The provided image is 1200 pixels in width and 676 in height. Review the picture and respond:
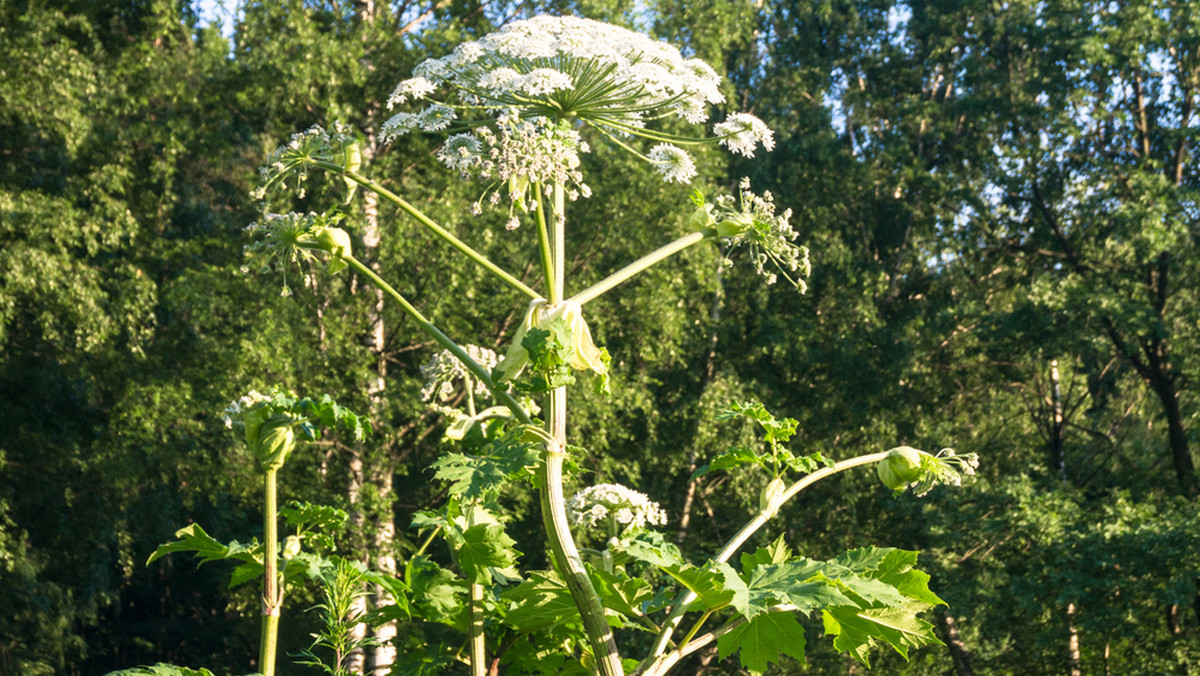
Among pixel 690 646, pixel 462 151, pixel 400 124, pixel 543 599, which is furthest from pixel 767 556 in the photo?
pixel 400 124

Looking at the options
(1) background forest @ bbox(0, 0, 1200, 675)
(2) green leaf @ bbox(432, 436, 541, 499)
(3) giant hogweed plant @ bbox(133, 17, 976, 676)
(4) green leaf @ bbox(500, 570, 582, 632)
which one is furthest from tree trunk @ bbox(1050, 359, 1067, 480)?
(2) green leaf @ bbox(432, 436, 541, 499)

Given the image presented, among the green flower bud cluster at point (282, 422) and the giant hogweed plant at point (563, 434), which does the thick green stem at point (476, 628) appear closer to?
the giant hogweed plant at point (563, 434)

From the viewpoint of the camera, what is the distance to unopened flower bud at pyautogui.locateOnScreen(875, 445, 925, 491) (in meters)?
2.24

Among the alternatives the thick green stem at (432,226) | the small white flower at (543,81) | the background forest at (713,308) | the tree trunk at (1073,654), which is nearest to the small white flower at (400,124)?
the thick green stem at (432,226)

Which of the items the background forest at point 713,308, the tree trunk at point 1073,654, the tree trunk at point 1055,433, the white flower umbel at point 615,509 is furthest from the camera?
the tree trunk at point 1055,433

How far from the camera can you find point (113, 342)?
40.8 ft

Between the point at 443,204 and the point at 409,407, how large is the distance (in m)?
2.29

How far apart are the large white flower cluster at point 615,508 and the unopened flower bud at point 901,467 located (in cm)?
84

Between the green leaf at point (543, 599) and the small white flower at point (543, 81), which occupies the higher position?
the small white flower at point (543, 81)

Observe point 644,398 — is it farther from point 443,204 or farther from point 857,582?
point 857,582

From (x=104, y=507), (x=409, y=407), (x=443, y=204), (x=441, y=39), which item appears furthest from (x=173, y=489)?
(x=441, y=39)

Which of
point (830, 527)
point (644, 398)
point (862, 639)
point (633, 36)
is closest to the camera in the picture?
point (862, 639)

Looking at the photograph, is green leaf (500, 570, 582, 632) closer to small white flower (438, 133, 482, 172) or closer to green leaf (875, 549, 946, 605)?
green leaf (875, 549, 946, 605)

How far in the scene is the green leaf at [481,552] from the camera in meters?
2.48
